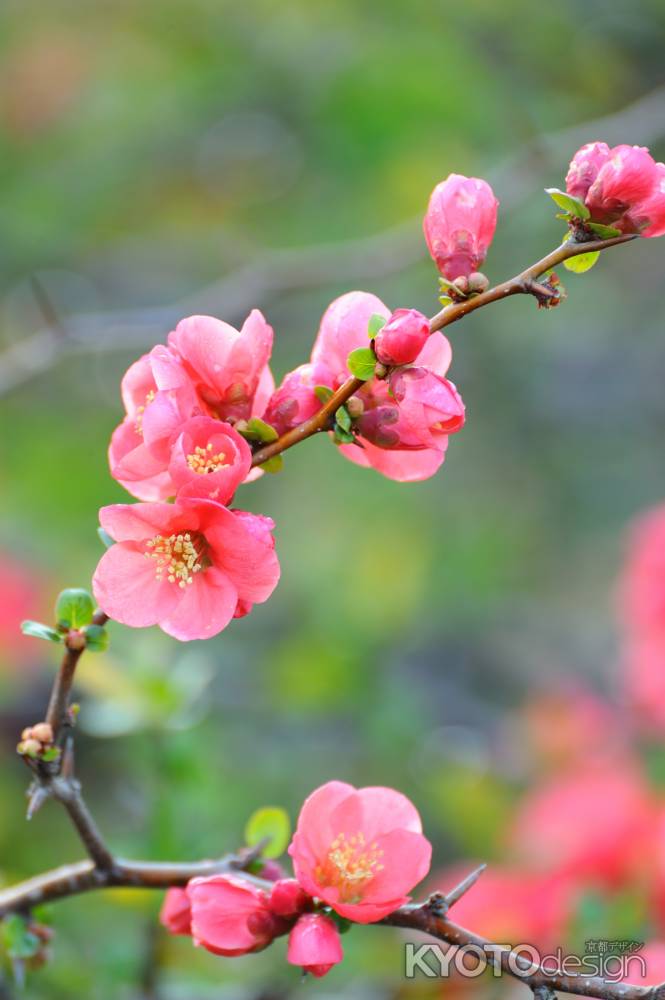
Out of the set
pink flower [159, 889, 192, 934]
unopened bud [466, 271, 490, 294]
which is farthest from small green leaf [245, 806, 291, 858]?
unopened bud [466, 271, 490, 294]

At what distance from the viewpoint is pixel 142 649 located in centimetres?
146

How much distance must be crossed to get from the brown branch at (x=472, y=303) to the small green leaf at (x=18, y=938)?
447 mm

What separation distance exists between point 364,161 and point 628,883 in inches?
82.1

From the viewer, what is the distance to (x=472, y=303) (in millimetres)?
753

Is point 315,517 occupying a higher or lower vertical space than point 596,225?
higher

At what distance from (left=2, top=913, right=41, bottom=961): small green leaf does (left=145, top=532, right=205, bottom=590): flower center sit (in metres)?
0.36

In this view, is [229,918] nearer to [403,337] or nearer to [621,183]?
[403,337]

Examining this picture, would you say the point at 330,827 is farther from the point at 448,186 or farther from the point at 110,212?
the point at 110,212

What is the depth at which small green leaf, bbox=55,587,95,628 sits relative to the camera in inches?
32.5

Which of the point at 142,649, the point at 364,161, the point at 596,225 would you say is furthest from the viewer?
the point at 364,161

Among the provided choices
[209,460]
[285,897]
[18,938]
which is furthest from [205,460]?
[18,938]

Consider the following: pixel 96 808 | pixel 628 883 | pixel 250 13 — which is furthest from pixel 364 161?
pixel 628 883

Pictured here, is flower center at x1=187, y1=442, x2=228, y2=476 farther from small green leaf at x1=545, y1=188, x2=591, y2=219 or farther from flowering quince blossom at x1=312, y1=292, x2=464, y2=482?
small green leaf at x1=545, y1=188, x2=591, y2=219

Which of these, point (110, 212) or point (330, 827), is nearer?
point (330, 827)
